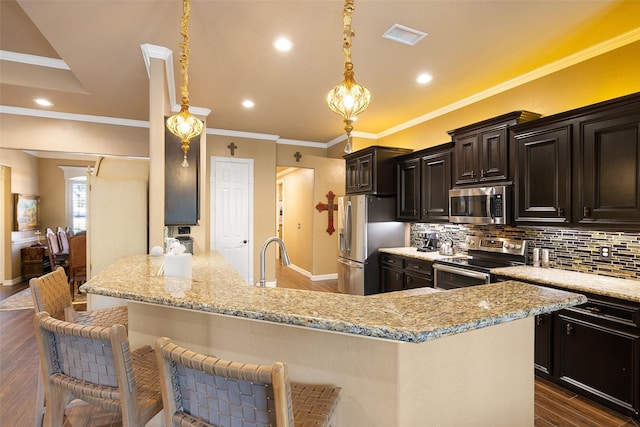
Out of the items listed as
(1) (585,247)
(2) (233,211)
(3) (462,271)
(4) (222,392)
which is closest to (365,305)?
(4) (222,392)

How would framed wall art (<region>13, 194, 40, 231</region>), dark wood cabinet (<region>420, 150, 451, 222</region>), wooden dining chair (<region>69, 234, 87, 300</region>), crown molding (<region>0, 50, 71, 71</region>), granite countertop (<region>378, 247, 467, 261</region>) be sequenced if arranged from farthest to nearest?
framed wall art (<region>13, 194, 40, 231</region>), wooden dining chair (<region>69, 234, 87, 300</region>), dark wood cabinet (<region>420, 150, 451, 222</region>), granite countertop (<region>378, 247, 467, 261</region>), crown molding (<region>0, 50, 71, 71</region>)

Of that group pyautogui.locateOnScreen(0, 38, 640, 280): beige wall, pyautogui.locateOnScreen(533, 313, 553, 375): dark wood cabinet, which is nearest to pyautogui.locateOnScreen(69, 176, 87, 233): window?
pyautogui.locateOnScreen(0, 38, 640, 280): beige wall

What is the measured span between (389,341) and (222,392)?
1.82 feet

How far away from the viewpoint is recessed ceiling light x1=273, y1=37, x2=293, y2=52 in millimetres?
2818

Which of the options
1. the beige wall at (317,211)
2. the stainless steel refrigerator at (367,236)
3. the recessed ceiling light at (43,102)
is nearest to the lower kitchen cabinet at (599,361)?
the stainless steel refrigerator at (367,236)

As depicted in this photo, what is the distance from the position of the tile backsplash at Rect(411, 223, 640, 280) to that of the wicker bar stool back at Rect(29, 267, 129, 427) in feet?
11.9

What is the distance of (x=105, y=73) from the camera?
343 cm

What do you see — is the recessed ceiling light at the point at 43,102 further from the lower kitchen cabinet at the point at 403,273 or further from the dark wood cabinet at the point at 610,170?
the dark wood cabinet at the point at 610,170

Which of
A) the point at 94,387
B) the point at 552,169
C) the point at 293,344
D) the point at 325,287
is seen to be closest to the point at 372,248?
the point at 325,287

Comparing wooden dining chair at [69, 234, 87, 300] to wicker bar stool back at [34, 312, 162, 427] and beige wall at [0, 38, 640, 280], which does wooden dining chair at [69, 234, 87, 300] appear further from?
wicker bar stool back at [34, 312, 162, 427]

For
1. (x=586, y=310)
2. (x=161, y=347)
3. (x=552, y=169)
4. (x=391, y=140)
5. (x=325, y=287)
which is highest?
(x=391, y=140)

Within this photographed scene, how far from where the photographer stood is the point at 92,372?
3.98 ft

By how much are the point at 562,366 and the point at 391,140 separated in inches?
158

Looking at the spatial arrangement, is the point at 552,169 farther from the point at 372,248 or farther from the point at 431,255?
the point at 372,248
